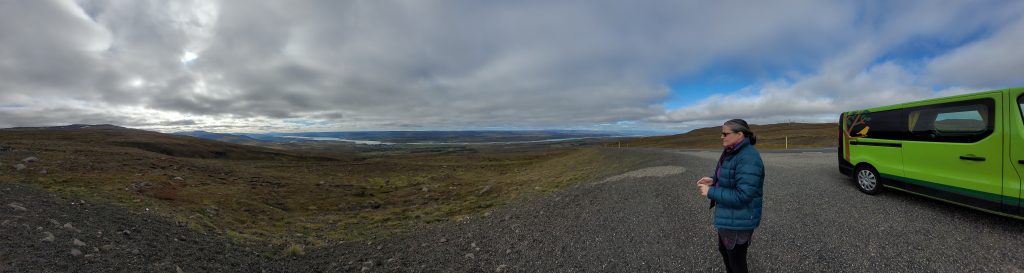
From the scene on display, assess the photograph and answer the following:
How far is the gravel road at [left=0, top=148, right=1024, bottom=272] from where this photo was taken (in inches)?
222

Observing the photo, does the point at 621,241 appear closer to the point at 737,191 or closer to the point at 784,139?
the point at 737,191

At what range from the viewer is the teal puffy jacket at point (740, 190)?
150 inches

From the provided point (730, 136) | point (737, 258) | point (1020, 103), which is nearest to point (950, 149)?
point (1020, 103)

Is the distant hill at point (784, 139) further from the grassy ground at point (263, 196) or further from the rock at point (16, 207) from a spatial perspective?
the rock at point (16, 207)

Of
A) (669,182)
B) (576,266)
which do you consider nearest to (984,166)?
(669,182)

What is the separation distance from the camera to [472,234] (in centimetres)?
916

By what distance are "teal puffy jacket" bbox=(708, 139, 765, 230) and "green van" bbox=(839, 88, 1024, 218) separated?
6124mm

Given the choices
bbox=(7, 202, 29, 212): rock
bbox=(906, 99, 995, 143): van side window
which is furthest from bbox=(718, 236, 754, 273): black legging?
bbox=(7, 202, 29, 212): rock

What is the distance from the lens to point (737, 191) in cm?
389

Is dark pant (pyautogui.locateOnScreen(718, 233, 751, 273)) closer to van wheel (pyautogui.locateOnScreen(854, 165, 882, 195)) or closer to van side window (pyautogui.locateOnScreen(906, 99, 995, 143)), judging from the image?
van side window (pyautogui.locateOnScreen(906, 99, 995, 143))

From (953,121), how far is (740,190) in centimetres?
733

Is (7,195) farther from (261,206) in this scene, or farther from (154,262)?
(261,206)

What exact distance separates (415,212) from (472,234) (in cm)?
594

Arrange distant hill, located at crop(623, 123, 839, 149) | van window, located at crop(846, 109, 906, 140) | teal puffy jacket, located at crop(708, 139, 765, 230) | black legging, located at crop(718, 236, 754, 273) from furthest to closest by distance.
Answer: distant hill, located at crop(623, 123, 839, 149) → van window, located at crop(846, 109, 906, 140) → black legging, located at crop(718, 236, 754, 273) → teal puffy jacket, located at crop(708, 139, 765, 230)
